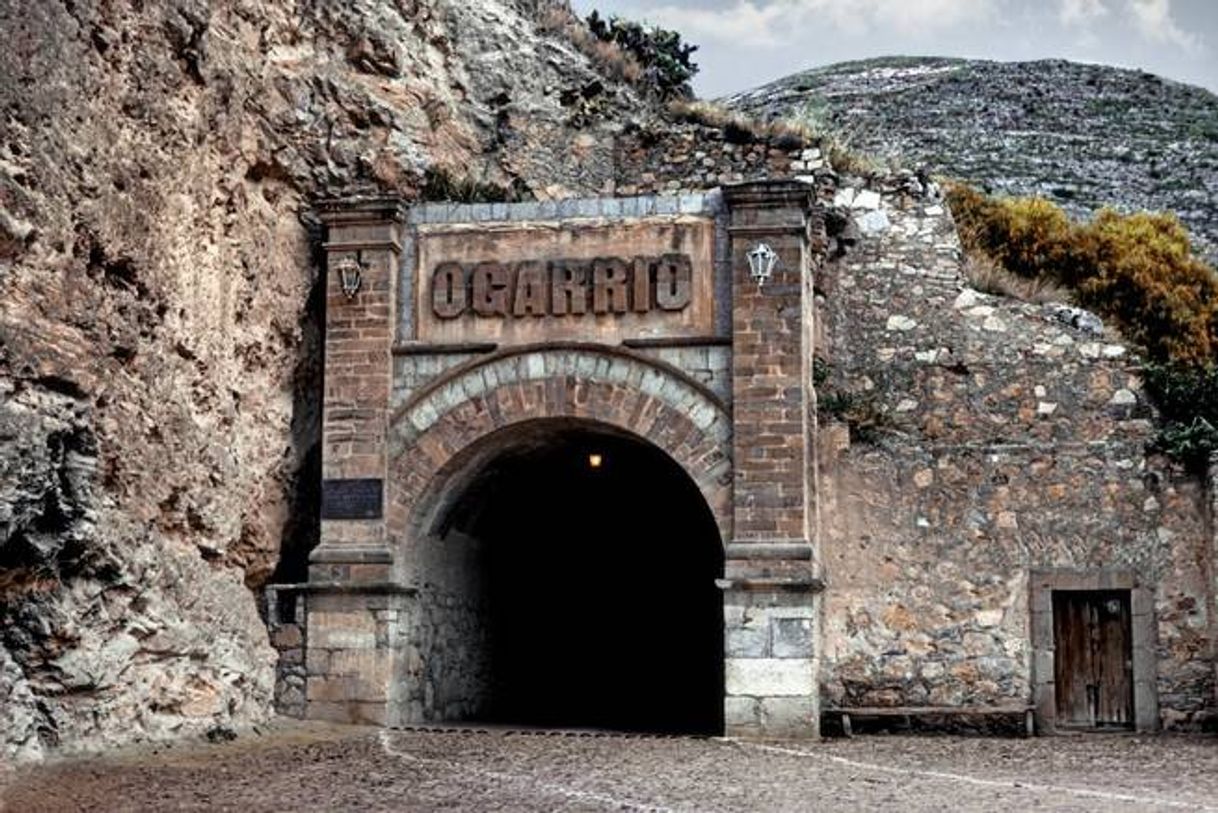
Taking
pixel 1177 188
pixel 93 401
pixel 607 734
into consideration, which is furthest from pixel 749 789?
pixel 1177 188

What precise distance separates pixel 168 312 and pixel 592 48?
951 cm

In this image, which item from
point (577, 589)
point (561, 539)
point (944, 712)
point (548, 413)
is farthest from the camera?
point (577, 589)

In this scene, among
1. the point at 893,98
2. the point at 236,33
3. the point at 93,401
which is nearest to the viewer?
the point at 93,401

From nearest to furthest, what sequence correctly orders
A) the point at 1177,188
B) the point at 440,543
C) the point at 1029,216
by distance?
the point at 440,543
the point at 1029,216
the point at 1177,188

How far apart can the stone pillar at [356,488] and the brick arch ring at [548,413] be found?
0.87 ft

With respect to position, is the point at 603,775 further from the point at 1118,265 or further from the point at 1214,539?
the point at 1118,265

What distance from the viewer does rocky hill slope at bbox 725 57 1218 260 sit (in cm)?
2739

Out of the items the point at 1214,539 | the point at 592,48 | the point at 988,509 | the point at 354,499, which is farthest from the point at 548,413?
the point at 592,48

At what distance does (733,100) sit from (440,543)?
20.1 meters

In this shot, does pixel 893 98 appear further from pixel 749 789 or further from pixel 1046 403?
pixel 749 789

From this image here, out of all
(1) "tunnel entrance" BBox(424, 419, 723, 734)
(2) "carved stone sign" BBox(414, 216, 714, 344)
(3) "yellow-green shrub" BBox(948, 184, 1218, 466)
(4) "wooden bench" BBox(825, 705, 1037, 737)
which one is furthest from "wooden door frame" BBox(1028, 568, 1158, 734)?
(2) "carved stone sign" BBox(414, 216, 714, 344)

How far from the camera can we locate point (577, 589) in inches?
844

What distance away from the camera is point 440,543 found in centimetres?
1659

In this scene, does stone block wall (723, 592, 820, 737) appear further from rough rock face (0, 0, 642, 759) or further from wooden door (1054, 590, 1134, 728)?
rough rock face (0, 0, 642, 759)
